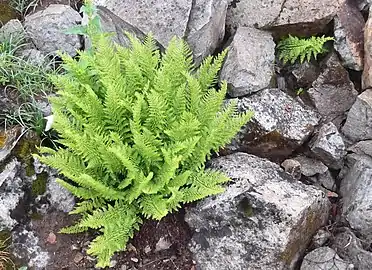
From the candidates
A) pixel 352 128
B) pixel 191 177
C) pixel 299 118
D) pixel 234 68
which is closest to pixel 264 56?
pixel 234 68

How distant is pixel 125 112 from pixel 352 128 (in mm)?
2536

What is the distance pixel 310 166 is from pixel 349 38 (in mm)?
1596

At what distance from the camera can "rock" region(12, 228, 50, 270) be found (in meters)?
4.58

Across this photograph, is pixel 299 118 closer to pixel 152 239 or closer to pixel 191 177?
pixel 191 177

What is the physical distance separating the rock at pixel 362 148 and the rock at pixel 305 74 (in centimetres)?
91

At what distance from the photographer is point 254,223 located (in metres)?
4.55

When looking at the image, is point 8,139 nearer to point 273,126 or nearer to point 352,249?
point 273,126

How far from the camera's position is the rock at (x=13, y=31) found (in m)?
5.57

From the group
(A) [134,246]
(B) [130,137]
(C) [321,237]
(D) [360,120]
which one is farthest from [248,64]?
(A) [134,246]

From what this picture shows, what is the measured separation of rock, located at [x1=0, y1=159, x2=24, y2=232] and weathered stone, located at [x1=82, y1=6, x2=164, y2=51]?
1.67m

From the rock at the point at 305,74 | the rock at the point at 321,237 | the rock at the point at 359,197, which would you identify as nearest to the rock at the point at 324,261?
the rock at the point at 321,237

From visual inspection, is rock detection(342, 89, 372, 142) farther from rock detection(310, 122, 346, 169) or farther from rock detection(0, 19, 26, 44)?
rock detection(0, 19, 26, 44)

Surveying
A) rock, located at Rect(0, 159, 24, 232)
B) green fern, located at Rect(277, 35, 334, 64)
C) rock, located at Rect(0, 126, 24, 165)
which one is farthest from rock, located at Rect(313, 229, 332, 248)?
rock, located at Rect(0, 126, 24, 165)

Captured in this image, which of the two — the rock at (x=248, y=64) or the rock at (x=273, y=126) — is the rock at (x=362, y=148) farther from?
the rock at (x=248, y=64)
